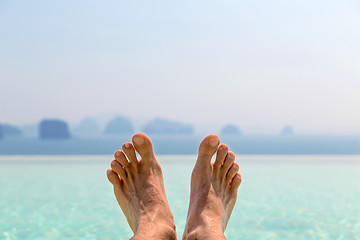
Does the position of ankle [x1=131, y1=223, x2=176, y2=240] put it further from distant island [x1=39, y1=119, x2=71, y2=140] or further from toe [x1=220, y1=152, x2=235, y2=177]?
distant island [x1=39, y1=119, x2=71, y2=140]

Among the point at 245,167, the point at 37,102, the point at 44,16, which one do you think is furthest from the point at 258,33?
the point at 37,102

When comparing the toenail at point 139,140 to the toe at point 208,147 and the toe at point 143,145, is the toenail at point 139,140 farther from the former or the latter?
the toe at point 208,147

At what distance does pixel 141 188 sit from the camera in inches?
58.0

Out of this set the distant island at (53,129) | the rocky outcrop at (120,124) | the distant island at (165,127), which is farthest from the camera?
the rocky outcrop at (120,124)

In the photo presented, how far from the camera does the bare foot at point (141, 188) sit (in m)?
1.26

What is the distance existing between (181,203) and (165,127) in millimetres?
58842

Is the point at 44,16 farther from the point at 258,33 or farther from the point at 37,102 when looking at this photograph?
the point at 37,102

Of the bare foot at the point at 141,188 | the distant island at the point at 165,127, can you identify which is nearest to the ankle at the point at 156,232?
the bare foot at the point at 141,188

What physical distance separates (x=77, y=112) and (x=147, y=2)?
35.7m

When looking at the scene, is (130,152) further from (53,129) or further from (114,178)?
(53,129)

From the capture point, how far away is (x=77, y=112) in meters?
43.9

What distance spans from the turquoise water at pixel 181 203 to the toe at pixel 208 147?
0.49m

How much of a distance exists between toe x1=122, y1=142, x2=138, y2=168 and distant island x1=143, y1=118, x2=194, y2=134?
56641 millimetres

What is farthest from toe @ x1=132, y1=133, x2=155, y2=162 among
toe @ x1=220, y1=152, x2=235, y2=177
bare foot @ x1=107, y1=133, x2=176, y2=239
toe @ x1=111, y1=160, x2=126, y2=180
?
toe @ x1=220, y1=152, x2=235, y2=177
